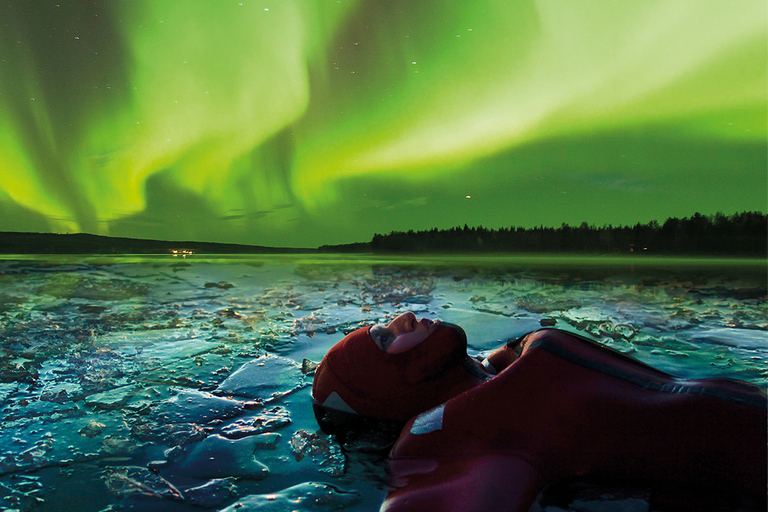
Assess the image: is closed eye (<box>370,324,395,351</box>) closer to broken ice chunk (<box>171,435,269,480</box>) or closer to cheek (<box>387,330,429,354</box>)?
cheek (<box>387,330,429,354</box>)

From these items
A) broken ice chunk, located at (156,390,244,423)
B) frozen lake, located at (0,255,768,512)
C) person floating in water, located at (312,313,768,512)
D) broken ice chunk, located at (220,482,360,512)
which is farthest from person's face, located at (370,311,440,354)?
broken ice chunk, located at (156,390,244,423)

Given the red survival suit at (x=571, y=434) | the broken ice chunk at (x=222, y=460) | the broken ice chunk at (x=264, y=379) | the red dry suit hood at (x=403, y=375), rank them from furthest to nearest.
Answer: the broken ice chunk at (x=264, y=379) < the red dry suit hood at (x=403, y=375) < the broken ice chunk at (x=222, y=460) < the red survival suit at (x=571, y=434)

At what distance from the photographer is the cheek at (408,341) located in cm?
199

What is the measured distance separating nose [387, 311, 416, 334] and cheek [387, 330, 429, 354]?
58 mm

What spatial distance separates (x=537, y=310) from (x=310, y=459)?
5.04 metres

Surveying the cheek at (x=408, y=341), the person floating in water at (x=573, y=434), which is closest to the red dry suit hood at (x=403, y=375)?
the cheek at (x=408, y=341)

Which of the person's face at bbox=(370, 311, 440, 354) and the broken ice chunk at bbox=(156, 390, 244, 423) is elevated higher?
the person's face at bbox=(370, 311, 440, 354)

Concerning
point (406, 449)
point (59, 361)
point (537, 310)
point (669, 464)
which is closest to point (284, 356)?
point (59, 361)

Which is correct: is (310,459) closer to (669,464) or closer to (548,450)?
(548,450)

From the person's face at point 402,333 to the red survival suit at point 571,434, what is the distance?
38 cm

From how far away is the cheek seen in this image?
1992 mm

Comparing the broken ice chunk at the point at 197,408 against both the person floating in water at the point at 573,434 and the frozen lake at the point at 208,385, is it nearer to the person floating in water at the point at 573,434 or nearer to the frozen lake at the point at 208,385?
the frozen lake at the point at 208,385

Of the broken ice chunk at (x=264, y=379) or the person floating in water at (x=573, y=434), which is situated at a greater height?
the person floating in water at (x=573, y=434)

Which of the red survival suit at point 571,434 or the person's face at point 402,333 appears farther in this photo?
the person's face at point 402,333
